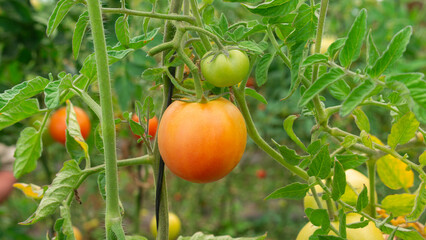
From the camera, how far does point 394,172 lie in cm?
76

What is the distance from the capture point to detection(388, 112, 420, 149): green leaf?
58cm

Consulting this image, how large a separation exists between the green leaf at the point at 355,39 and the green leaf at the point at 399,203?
0.98ft

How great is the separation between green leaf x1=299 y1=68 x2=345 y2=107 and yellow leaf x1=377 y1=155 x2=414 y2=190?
1.12 ft

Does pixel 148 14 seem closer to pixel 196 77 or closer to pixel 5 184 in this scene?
pixel 196 77

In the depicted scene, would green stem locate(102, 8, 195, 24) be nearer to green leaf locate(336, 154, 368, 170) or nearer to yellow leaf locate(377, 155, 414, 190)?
green leaf locate(336, 154, 368, 170)

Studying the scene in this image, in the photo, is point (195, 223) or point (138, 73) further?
point (195, 223)

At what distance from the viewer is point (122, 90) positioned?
51.5 inches

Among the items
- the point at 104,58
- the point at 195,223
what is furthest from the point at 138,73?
the point at 195,223

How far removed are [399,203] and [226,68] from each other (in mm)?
379

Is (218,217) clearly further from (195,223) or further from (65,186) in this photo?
(65,186)

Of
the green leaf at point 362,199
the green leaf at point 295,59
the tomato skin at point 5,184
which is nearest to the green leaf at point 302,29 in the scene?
the green leaf at point 295,59

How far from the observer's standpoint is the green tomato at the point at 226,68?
21.4 inches

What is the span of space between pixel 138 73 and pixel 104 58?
78 centimetres

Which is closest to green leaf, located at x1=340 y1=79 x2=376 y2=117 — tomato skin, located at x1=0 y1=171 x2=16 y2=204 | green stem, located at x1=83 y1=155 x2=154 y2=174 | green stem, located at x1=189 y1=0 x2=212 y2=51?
green stem, located at x1=189 y1=0 x2=212 y2=51
